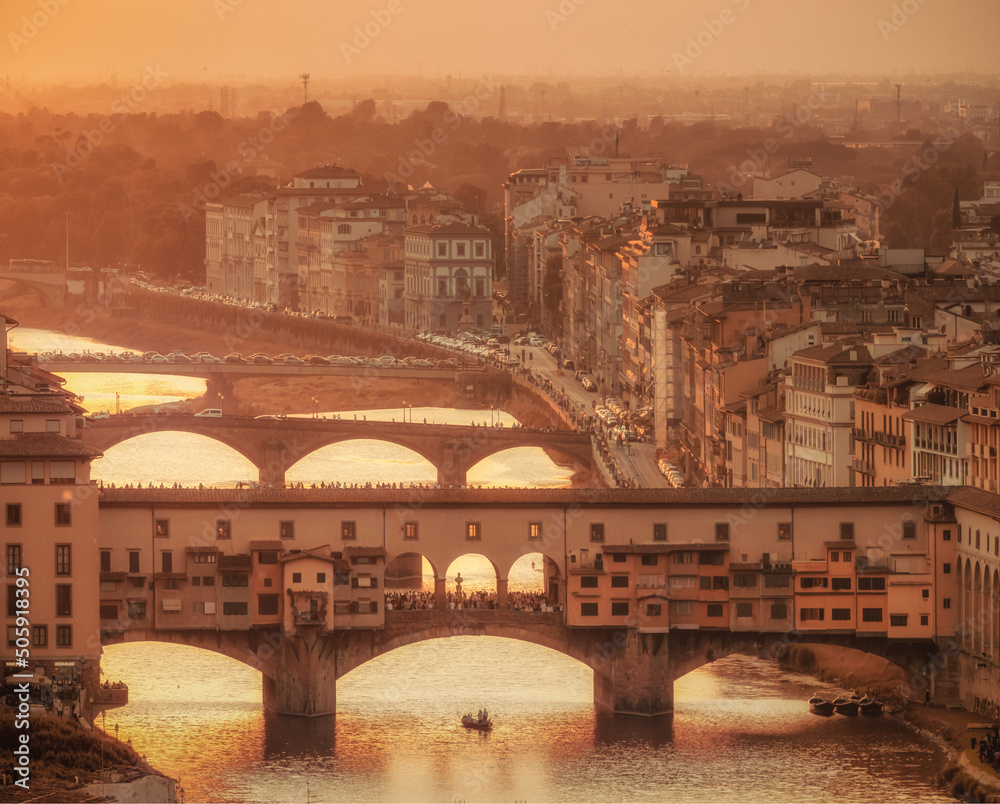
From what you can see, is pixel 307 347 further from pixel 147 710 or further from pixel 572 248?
pixel 147 710

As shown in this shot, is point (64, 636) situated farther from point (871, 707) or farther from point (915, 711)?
point (915, 711)

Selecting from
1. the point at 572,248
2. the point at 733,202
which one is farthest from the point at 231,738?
the point at 572,248

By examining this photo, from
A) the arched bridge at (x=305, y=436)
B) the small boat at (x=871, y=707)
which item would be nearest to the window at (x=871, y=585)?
the small boat at (x=871, y=707)

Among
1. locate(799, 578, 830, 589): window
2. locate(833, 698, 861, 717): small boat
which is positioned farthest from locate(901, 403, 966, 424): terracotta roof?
locate(833, 698, 861, 717): small boat

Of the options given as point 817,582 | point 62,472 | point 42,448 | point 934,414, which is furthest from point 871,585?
point 42,448

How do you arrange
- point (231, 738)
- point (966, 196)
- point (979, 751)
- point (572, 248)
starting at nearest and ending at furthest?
point (979, 751)
point (231, 738)
point (572, 248)
point (966, 196)

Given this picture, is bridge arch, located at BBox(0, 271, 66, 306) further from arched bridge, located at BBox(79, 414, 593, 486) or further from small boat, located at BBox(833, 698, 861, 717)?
small boat, located at BBox(833, 698, 861, 717)
